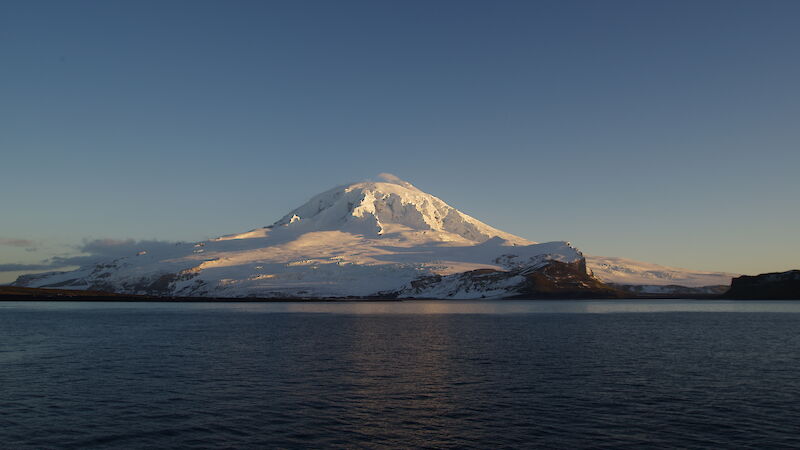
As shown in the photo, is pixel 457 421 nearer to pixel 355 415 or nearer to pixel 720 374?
pixel 355 415

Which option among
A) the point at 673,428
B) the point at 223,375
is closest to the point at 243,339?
the point at 223,375

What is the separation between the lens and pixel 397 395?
4378 centimetres

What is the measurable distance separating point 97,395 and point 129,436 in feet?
42.5

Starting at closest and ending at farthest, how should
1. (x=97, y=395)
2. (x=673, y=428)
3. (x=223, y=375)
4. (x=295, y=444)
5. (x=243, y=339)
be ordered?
(x=295, y=444)
(x=673, y=428)
(x=97, y=395)
(x=223, y=375)
(x=243, y=339)

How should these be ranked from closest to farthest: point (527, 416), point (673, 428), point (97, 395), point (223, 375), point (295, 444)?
1. point (295, 444)
2. point (673, 428)
3. point (527, 416)
4. point (97, 395)
5. point (223, 375)

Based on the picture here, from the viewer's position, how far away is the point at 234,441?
3081cm

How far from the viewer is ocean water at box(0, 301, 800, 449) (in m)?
31.8

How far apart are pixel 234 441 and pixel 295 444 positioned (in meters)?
3.38

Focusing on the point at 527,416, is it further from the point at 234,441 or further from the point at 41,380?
the point at 41,380

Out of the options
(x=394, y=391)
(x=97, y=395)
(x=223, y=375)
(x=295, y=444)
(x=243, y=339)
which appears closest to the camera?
(x=295, y=444)

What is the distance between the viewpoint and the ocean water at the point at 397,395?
31.8m

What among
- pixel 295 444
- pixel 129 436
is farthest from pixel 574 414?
pixel 129 436

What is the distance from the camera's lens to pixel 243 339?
87188 mm

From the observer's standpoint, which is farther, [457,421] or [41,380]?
[41,380]
